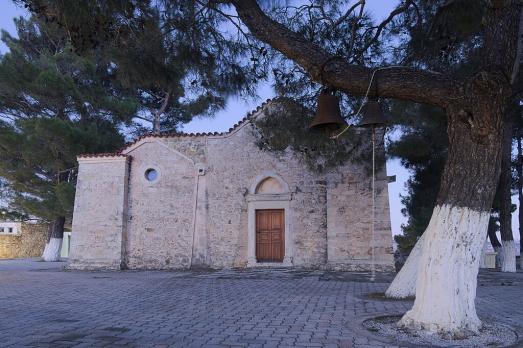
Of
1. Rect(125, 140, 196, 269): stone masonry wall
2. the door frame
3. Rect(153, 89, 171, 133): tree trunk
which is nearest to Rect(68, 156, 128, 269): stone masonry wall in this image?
Rect(125, 140, 196, 269): stone masonry wall

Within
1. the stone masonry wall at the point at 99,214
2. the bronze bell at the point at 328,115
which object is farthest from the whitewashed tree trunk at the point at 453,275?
the stone masonry wall at the point at 99,214

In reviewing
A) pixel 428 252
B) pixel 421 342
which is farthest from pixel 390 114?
pixel 421 342

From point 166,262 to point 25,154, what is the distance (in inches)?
303

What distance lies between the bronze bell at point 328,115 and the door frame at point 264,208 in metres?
8.82

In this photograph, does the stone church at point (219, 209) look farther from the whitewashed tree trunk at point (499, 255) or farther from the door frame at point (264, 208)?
the whitewashed tree trunk at point (499, 255)

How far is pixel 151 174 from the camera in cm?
1475

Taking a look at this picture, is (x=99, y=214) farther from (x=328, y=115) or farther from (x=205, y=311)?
(x=328, y=115)

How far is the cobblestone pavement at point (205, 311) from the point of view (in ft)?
14.0

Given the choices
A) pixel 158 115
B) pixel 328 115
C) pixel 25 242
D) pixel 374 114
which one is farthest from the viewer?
pixel 25 242

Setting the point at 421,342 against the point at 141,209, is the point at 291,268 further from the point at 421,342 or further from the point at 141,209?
the point at 421,342

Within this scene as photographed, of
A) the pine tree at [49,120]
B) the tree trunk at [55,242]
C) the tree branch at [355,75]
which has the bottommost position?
the tree trunk at [55,242]

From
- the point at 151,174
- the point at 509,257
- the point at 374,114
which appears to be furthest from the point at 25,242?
the point at 374,114

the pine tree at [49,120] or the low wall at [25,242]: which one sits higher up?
the pine tree at [49,120]

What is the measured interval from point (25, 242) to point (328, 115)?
26.7 m
